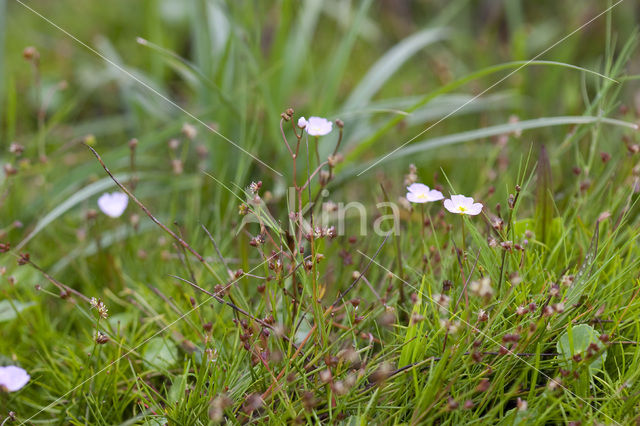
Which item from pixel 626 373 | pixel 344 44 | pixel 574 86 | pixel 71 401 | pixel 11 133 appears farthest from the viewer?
pixel 574 86

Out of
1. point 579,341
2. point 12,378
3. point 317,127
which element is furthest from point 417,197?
point 12,378

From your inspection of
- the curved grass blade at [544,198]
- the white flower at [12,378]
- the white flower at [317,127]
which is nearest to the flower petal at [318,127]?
the white flower at [317,127]

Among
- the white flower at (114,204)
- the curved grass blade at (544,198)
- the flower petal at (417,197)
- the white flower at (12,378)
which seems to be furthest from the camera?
the white flower at (114,204)

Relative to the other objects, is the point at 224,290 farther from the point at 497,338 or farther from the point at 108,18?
the point at 108,18

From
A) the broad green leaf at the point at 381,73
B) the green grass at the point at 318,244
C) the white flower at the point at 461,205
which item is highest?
the white flower at the point at 461,205

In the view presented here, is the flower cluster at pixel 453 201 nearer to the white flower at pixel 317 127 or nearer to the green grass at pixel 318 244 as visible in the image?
the green grass at pixel 318 244

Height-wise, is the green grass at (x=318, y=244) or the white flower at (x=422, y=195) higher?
the white flower at (x=422, y=195)

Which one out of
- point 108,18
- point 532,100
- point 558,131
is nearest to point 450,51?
point 532,100

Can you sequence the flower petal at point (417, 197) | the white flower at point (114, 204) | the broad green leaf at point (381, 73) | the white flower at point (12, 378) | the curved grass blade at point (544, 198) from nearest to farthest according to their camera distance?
the white flower at point (12, 378)
the flower petal at point (417, 197)
the curved grass blade at point (544, 198)
the white flower at point (114, 204)
the broad green leaf at point (381, 73)
